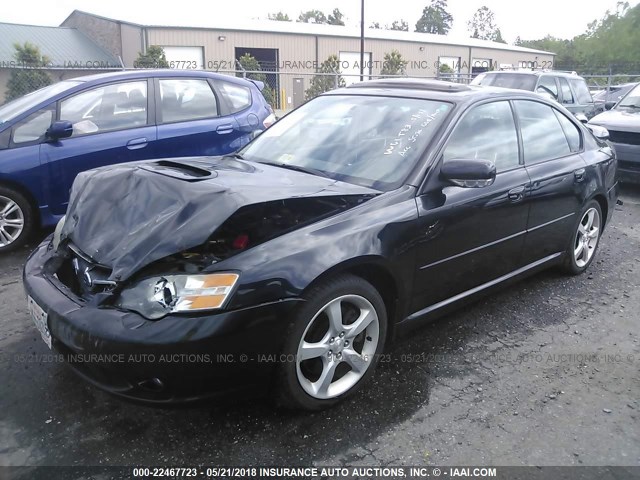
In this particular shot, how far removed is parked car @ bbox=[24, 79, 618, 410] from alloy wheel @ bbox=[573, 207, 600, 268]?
646 mm

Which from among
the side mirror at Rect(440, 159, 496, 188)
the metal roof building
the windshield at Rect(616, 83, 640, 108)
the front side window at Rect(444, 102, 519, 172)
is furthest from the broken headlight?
the metal roof building

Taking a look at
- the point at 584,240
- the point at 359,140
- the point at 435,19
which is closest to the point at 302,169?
the point at 359,140

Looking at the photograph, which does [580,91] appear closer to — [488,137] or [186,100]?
[186,100]

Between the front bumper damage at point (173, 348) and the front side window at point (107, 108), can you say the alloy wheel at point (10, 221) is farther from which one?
the front bumper damage at point (173, 348)

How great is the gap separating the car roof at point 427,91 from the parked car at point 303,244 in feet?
0.06

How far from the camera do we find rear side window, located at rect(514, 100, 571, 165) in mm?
3703

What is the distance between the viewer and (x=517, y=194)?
11.3 feet

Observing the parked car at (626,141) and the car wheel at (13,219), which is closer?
the car wheel at (13,219)

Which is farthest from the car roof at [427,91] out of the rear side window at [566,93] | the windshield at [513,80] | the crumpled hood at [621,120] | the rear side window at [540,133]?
the rear side window at [566,93]

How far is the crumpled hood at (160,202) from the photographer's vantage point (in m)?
2.33

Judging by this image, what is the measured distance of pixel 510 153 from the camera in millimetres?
3551

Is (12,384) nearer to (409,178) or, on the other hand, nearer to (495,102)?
(409,178)

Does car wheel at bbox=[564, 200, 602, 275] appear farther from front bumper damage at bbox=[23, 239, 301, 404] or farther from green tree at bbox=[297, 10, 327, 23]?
green tree at bbox=[297, 10, 327, 23]

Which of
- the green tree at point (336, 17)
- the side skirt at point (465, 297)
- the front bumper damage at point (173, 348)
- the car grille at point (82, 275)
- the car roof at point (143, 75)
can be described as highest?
the green tree at point (336, 17)
